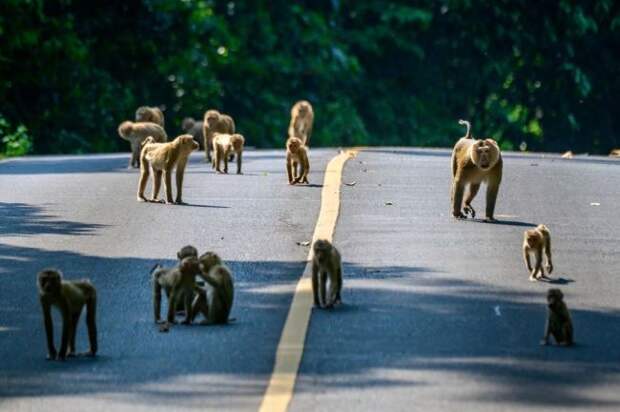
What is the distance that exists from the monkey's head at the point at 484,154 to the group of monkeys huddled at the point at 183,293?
4.89 metres

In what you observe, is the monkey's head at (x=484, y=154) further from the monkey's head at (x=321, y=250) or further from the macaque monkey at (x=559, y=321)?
the macaque monkey at (x=559, y=321)

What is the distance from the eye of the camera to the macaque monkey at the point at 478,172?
19.1 m

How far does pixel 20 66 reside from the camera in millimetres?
45125

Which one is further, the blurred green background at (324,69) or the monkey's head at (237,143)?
the blurred green background at (324,69)

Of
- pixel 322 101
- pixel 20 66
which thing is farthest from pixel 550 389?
pixel 322 101

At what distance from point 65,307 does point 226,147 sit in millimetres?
12972

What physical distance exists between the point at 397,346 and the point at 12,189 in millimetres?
11021

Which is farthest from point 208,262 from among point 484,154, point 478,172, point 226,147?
point 226,147

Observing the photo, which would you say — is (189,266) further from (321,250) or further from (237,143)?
(237,143)

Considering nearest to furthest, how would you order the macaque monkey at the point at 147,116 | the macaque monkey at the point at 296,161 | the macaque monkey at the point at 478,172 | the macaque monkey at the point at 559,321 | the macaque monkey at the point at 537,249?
the macaque monkey at the point at 559,321 < the macaque monkey at the point at 537,249 < the macaque monkey at the point at 478,172 < the macaque monkey at the point at 296,161 < the macaque monkey at the point at 147,116

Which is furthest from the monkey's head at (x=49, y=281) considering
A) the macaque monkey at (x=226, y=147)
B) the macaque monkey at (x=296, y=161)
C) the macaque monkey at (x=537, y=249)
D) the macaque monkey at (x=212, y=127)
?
the macaque monkey at (x=212, y=127)

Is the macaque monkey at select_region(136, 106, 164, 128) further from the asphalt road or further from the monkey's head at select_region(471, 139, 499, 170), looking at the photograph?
the monkey's head at select_region(471, 139, 499, 170)

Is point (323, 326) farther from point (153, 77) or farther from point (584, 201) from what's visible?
point (153, 77)

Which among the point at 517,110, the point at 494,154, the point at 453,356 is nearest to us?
the point at 453,356
